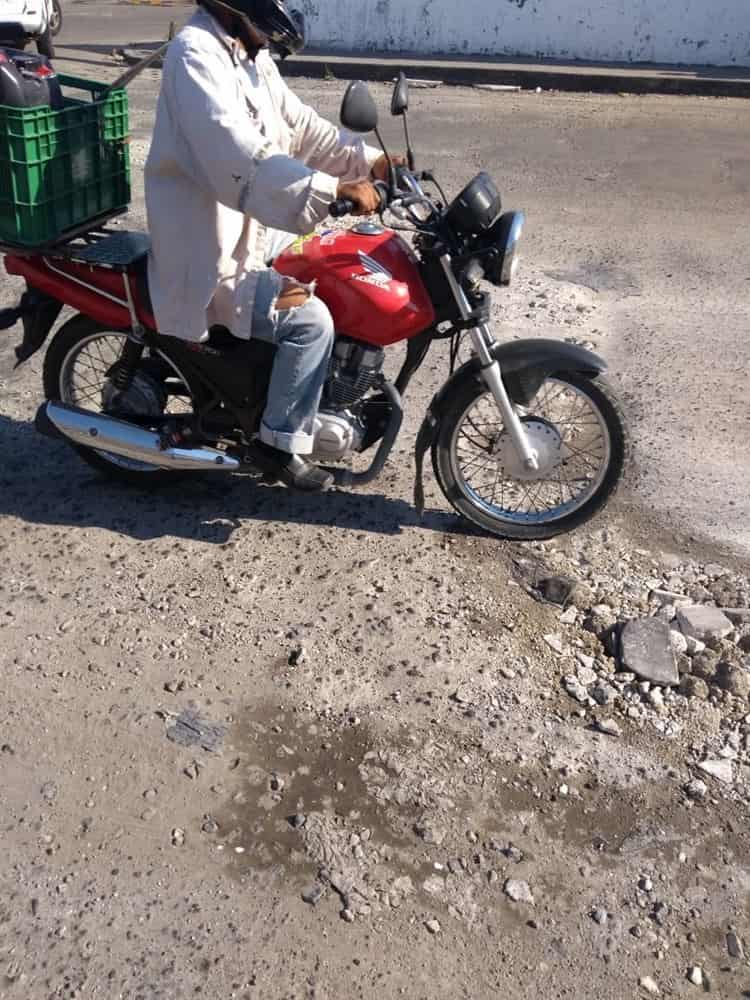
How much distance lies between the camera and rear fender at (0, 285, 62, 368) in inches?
160

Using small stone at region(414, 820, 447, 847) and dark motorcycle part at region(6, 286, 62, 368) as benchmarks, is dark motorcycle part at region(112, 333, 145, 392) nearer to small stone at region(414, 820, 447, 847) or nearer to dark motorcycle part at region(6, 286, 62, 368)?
dark motorcycle part at region(6, 286, 62, 368)

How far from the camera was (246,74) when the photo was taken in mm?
3547

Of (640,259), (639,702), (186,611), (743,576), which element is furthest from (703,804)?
(640,259)

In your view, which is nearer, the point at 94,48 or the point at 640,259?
the point at 640,259

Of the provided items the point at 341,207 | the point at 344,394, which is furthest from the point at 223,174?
the point at 344,394

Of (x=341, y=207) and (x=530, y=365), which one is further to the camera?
(x=530, y=365)

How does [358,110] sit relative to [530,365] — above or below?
above

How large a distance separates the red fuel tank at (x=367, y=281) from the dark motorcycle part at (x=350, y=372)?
0.14 ft

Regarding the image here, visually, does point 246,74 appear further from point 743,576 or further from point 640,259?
point 640,259

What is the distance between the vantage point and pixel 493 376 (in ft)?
12.4

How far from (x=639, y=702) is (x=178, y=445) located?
6.45 feet

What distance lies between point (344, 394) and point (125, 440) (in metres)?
0.89

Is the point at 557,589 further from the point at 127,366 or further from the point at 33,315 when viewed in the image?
the point at 33,315

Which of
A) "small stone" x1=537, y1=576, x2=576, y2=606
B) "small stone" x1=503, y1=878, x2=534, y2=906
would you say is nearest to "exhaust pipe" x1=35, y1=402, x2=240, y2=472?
"small stone" x1=537, y1=576, x2=576, y2=606
